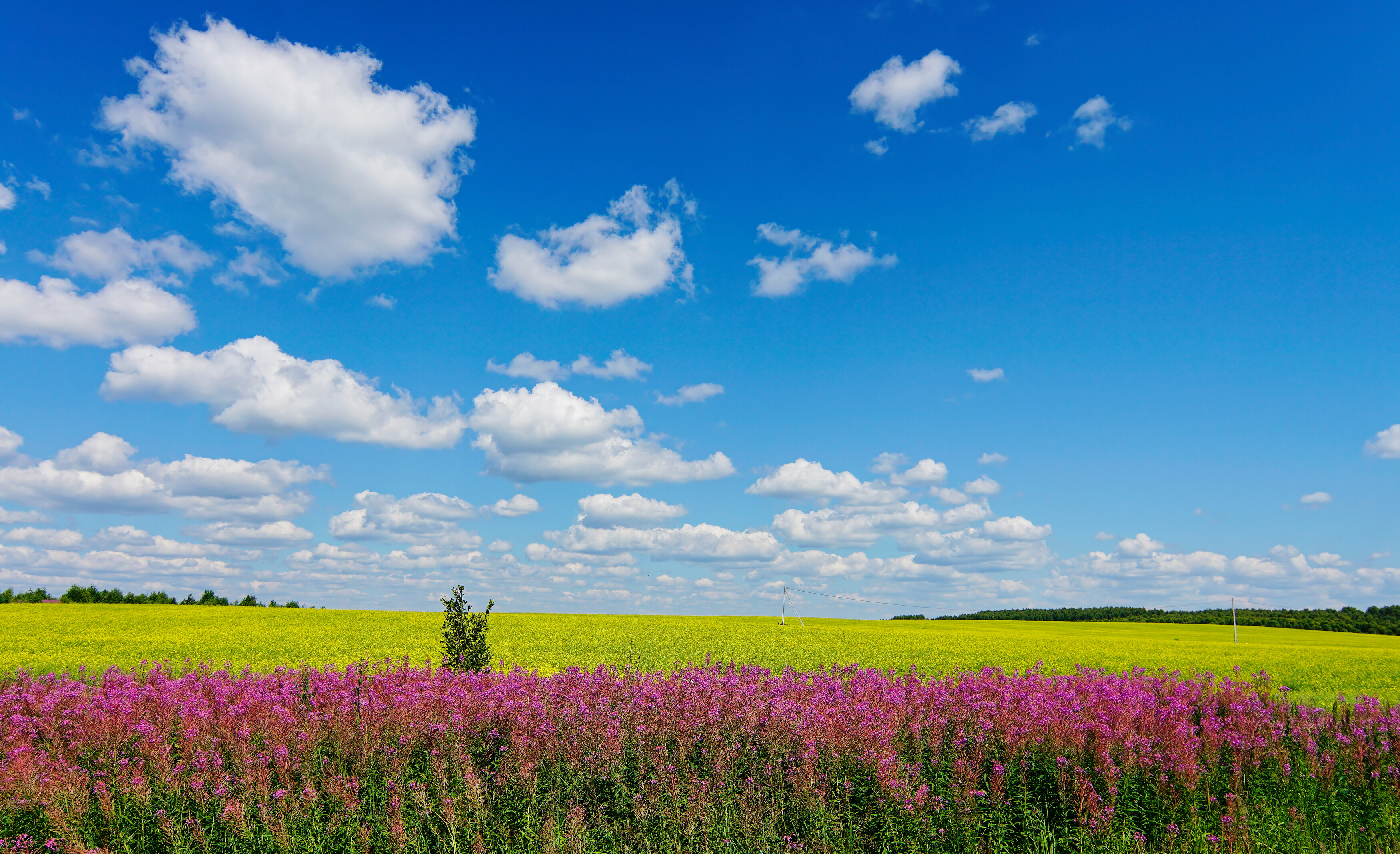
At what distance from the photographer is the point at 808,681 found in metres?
12.0

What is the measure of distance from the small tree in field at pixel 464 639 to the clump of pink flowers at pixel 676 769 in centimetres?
531

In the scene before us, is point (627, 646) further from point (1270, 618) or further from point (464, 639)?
point (1270, 618)

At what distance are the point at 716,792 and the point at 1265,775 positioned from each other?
6256 mm

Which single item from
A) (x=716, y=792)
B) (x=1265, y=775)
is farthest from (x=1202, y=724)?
(x=716, y=792)

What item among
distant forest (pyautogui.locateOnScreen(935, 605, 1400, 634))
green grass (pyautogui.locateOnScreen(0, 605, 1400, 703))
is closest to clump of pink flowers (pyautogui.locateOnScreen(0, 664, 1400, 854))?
green grass (pyautogui.locateOnScreen(0, 605, 1400, 703))

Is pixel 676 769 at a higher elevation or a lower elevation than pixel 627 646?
higher

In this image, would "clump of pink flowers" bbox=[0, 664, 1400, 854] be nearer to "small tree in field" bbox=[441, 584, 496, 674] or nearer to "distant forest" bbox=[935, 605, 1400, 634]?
"small tree in field" bbox=[441, 584, 496, 674]

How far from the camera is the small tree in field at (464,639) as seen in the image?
49.0ft

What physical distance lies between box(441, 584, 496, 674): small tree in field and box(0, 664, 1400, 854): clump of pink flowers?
5.31 metres

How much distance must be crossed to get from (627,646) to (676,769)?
21.0 metres

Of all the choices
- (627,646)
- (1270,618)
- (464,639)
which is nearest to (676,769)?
(464,639)

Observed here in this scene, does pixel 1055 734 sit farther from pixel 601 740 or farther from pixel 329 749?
pixel 329 749

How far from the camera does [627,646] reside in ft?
89.2

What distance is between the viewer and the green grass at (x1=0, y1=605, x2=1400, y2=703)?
20.7 meters
